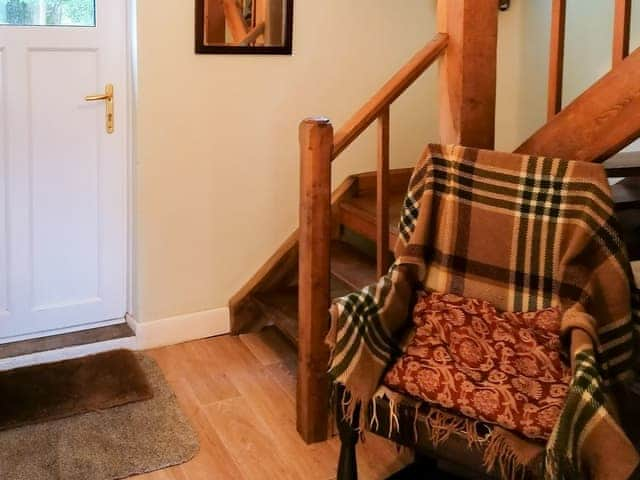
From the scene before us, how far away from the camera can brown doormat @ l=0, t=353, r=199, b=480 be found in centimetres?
223

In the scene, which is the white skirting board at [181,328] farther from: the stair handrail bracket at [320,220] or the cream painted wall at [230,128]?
the stair handrail bracket at [320,220]

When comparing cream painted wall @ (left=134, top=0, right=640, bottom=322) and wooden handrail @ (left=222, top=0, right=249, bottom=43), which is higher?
wooden handrail @ (left=222, top=0, right=249, bottom=43)

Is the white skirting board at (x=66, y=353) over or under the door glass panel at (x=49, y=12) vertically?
under

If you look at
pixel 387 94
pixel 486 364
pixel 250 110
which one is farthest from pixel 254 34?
pixel 486 364

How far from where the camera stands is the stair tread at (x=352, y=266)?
2832 millimetres

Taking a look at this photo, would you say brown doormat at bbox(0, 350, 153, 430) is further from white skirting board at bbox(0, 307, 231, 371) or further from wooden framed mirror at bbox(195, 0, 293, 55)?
wooden framed mirror at bbox(195, 0, 293, 55)

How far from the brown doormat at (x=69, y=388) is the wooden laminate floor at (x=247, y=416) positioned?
0.15 metres

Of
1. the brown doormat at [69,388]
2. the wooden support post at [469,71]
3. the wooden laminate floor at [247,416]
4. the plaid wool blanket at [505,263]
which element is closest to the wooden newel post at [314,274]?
the wooden laminate floor at [247,416]

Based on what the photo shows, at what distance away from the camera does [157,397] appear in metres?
2.66

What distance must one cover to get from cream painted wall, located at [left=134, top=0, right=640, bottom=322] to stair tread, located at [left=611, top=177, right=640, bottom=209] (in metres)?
0.50

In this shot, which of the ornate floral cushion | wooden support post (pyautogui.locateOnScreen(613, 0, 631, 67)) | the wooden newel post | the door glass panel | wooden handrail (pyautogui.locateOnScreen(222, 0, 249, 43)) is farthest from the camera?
wooden handrail (pyautogui.locateOnScreen(222, 0, 249, 43))

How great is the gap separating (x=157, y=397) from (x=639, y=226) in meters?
1.71

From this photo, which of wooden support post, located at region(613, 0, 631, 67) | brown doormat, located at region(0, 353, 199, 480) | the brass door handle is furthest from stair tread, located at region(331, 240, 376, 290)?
wooden support post, located at region(613, 0, 631, 67)

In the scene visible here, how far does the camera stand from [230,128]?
9.87ft
